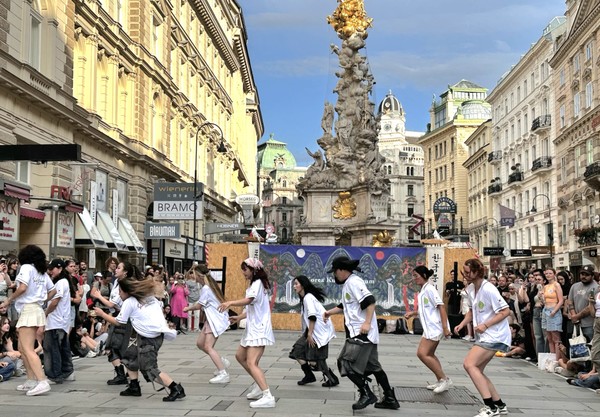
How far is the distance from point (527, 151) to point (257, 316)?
2169 inches

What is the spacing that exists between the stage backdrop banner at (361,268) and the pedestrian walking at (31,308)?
11.8 meters

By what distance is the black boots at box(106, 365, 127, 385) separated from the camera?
11.1 m

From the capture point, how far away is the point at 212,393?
10.5m

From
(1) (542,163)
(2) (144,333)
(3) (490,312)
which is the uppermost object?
(1) (542,163)

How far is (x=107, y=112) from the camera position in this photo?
102 ft

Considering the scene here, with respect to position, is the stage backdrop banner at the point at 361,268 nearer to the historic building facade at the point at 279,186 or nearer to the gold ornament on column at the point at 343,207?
the gold ornament on column at the point at 343,207

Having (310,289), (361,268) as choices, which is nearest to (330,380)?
(310,289)

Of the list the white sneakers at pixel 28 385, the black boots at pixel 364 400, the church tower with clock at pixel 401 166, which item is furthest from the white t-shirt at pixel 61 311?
the church tower with clock at pixel 401 166

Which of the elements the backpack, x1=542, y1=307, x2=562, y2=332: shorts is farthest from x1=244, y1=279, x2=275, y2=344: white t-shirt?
the backpack

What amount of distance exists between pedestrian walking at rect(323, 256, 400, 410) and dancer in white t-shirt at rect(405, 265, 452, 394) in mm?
1175

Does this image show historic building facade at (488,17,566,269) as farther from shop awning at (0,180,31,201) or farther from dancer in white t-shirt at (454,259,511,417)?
dancer in white t-shirt at (454,259,511,417)

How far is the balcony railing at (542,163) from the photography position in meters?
55.1

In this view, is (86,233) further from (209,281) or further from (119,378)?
(119,378)

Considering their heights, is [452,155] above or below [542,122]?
above
